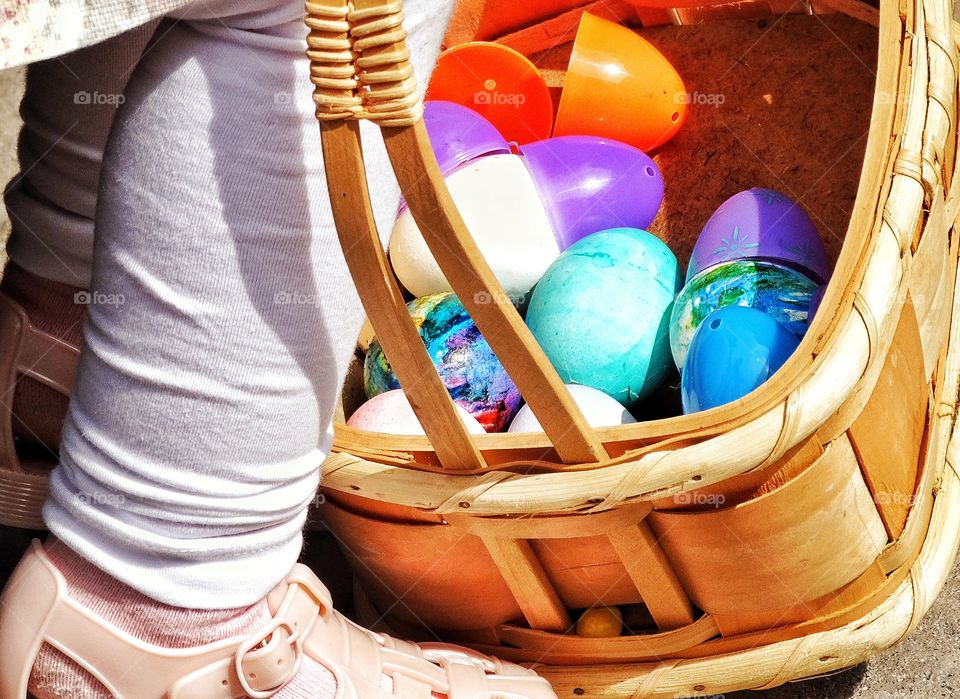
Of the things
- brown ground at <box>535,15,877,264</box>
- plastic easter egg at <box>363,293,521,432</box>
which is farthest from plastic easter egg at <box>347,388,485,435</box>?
brown ground at <box>535,15,877,264</box>

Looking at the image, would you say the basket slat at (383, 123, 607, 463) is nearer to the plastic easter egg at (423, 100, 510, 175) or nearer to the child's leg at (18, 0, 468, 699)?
the child's leg at (18, 0, 468, 699)

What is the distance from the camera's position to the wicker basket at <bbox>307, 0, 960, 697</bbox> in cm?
60

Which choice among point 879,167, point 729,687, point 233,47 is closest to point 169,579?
point 233,47

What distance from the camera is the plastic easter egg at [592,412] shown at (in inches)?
32.9

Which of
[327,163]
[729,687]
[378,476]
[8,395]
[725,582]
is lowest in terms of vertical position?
[729,687]

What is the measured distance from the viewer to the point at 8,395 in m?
0.73

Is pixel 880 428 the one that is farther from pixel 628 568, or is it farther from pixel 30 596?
pixel 30 596

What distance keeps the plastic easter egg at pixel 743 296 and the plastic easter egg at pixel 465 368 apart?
168 millimetres

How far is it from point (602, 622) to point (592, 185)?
457mm

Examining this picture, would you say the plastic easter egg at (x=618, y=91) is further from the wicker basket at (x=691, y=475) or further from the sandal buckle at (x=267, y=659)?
the sandal buckle at (x=267, y=659)

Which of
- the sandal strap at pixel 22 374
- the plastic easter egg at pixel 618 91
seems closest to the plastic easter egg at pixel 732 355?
the plastic easter egg at pixel 618 91

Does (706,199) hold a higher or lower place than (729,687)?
higher

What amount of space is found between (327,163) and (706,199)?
72cm

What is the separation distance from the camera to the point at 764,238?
36.5 inches
